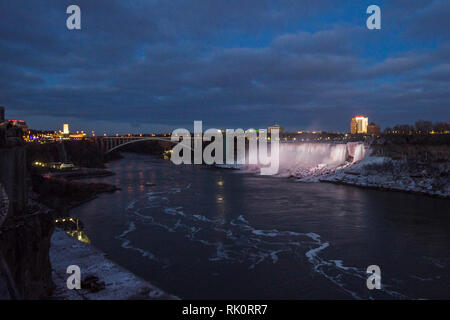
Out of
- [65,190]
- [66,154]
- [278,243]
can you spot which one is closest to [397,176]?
[278,243]

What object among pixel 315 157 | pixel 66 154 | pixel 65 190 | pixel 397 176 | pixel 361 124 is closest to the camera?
pixel 65 190

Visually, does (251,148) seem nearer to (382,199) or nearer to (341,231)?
(382,199)

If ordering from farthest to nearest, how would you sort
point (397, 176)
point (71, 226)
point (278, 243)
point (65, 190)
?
point (397, 176) < point (65, 190) < point (71, 226) < point (278, 243)

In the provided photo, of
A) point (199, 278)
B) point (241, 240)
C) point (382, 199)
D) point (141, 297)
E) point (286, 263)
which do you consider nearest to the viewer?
point (141, 297)

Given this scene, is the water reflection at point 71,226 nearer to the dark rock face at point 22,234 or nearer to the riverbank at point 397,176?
the dark rock face at point 22,234

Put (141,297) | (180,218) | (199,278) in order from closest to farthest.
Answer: (141,297), (199,278), (180,218)

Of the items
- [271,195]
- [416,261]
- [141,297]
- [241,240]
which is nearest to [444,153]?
[271,195]

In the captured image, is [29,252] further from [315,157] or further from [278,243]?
[315,157]

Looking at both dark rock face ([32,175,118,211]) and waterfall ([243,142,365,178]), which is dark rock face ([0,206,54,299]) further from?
waterfall ([243,142,365,178])
